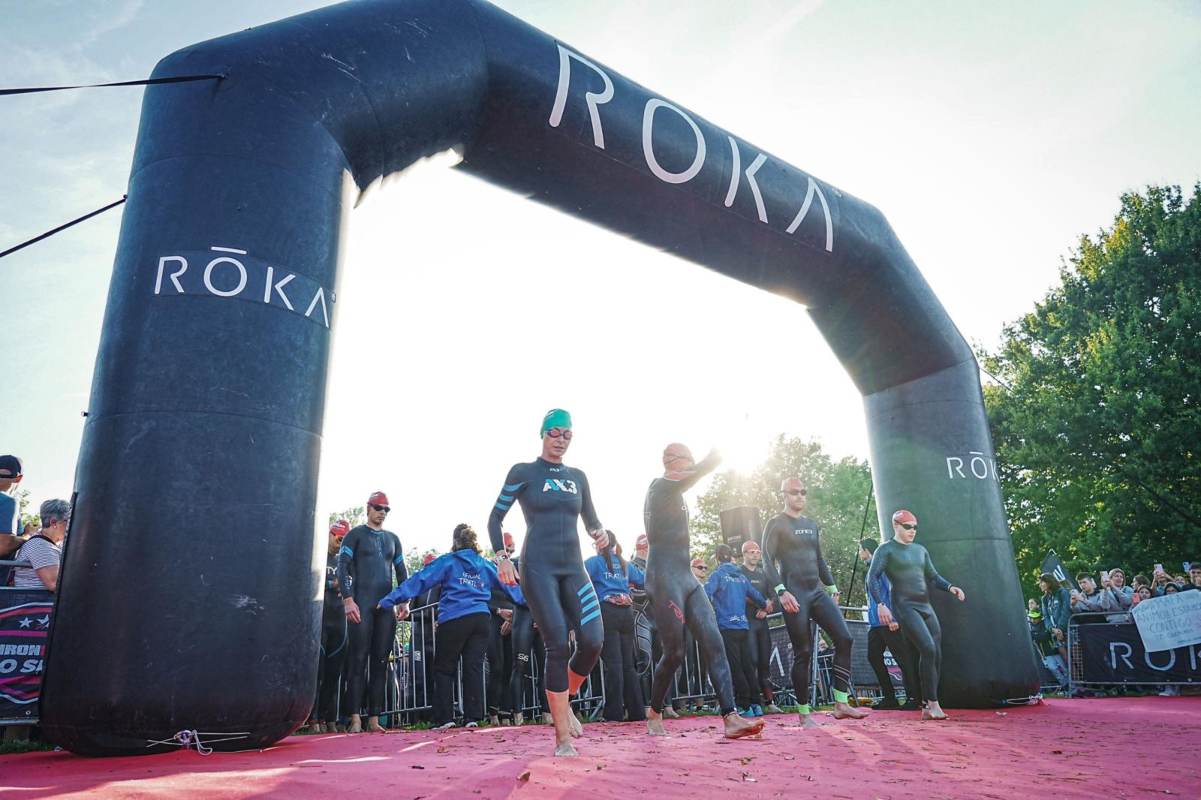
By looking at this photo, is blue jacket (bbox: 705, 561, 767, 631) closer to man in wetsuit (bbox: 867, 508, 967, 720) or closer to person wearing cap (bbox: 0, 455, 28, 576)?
man in wetsuit (bbox: 867, 508, 967, 720)

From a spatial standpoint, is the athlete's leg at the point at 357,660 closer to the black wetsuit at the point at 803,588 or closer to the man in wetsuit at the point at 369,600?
the man in wetsuit at the point at 369,600

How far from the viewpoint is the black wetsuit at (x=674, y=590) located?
646 centimetres

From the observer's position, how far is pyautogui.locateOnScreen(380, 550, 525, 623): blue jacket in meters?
8.45

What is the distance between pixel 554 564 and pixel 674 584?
1499 millimetres

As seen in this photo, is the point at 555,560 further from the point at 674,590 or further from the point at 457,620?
the point at 457,620

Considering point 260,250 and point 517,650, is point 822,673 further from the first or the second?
point 260,250

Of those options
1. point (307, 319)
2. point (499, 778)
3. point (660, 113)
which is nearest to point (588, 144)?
point (660, 113)

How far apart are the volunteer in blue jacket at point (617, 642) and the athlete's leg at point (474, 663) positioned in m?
1.36

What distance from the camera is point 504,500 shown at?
5832mm

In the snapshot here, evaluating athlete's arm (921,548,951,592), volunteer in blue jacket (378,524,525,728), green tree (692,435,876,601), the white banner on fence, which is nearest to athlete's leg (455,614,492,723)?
volunteer in blue jacket (378,524,525,728)

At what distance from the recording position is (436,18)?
6613 mm

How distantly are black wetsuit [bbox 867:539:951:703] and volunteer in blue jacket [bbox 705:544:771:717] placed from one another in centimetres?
170

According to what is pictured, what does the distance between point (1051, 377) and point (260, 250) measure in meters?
27.3

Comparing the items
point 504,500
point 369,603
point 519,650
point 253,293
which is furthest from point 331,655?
point 253,293
